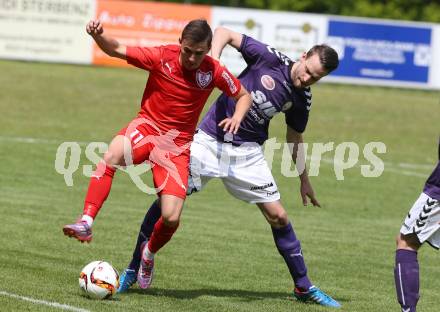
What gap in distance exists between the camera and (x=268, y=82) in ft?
29.2

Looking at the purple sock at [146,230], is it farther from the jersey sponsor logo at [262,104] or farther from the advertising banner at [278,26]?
the advertising banner at [278,26]

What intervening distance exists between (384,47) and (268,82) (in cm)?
2210

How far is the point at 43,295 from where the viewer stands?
26.6ft

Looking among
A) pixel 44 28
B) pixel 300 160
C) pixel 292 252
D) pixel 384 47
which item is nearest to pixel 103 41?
pixel 300 160

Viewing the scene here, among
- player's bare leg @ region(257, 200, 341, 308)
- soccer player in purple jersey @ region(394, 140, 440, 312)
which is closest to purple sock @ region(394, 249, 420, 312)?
soccer player in purple jersey @ region(394, 140, 440, 312)

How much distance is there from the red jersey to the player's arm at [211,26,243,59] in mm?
230

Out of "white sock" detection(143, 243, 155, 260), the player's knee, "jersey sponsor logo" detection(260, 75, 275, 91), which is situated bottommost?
"white sock" detection(143, 243, 155, 260)

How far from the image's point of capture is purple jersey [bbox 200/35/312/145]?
29.1ft

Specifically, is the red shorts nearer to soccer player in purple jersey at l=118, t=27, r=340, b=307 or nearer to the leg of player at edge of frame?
→ soccer player in purple jersey at l=118, t=27, r=340, b=307

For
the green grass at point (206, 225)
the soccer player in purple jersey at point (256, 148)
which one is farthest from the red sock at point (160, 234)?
the green grass at point (206, 225)

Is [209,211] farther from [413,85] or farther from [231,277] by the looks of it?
[413,85]

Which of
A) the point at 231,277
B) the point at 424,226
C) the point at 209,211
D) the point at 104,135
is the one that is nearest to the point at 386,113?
the point at 104,135

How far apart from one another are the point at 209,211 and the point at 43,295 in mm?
6516

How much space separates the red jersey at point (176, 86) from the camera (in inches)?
329
